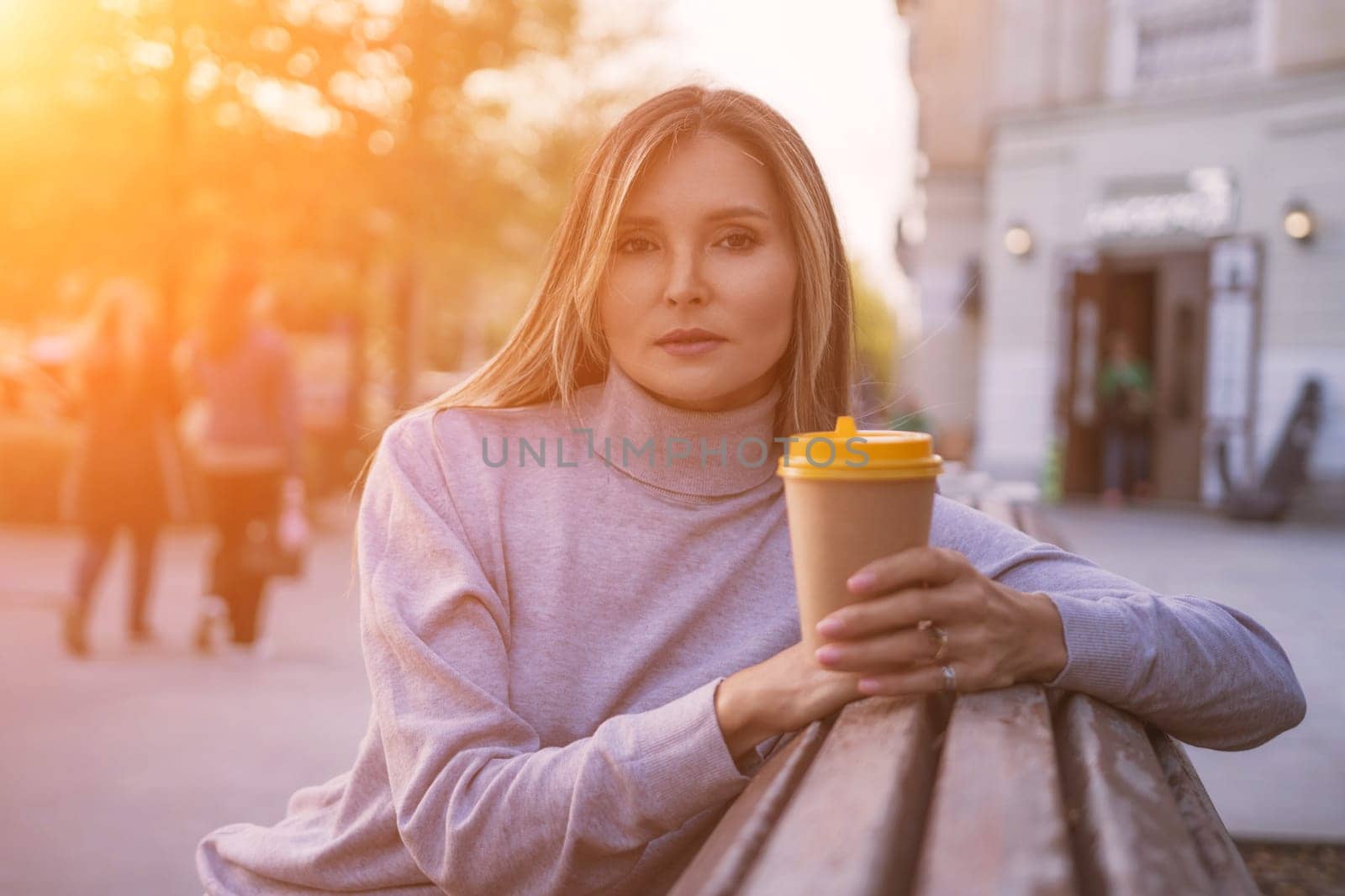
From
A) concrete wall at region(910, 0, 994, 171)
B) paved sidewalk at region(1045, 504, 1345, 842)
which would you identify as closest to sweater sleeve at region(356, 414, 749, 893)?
paved sidewalk at region(1045, 504, 1345, 842)

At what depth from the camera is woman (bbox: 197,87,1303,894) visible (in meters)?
1.31

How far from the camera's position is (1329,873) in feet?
11.9

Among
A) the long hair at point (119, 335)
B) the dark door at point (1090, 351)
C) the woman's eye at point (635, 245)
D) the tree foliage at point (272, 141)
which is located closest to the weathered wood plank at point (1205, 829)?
the woman's eye at point (635, 245)

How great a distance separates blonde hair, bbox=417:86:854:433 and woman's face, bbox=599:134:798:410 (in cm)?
3

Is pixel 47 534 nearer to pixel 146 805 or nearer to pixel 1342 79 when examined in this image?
pixel 146 805

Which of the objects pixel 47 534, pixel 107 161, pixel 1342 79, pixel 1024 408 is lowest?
pixel 47 534

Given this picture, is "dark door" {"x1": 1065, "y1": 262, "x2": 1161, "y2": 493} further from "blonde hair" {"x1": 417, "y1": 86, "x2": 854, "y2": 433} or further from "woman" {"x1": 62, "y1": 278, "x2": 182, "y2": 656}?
"blonde hair" {"x1": 417, "y1": 86, "x2": 854, "y2": 433}

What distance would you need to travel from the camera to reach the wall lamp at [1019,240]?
53.8 ft

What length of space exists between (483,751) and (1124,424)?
15.3 meters

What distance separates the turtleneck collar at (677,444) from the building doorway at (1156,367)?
14.9 m

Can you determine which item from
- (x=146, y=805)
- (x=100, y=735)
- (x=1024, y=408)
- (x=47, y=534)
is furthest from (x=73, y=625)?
(x=1024, y=408)

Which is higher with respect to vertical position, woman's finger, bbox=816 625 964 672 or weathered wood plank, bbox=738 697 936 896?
woman's finger, bbox=816 625 964 672

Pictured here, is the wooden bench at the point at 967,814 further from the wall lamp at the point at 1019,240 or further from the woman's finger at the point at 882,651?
the wall lamp at the point at 1019,240

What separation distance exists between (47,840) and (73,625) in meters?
2.95
